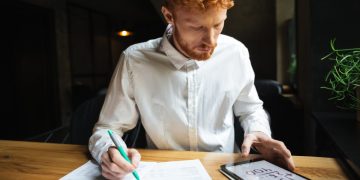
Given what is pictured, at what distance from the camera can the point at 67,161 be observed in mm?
1027

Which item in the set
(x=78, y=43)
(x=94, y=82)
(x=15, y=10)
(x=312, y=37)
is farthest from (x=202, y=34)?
(x=94, y=82)

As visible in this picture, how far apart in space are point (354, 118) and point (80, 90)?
16.6ft

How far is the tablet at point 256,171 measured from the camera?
31.3 inches

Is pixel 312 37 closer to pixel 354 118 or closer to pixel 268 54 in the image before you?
pixel 354 118

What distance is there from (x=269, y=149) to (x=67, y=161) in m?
0.70

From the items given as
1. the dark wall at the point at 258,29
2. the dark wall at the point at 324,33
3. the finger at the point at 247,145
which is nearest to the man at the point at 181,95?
the finger at the point at 247,145

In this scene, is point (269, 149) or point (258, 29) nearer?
point (269, 149)

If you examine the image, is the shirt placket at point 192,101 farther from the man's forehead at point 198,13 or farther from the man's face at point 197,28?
the man's forehead at point 198,13

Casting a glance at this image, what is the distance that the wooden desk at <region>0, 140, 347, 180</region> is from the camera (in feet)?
2.86

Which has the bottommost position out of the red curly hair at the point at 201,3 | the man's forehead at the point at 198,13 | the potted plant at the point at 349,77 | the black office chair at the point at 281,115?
the black office chair at the point at 281,115

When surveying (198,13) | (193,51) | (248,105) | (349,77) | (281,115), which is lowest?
(281,115)

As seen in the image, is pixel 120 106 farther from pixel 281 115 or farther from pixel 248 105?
pixel 281 115

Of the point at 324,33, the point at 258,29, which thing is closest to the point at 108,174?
the point at 324,33

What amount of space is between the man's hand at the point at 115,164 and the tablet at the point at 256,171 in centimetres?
27
